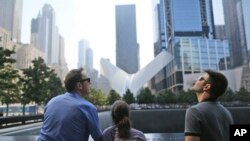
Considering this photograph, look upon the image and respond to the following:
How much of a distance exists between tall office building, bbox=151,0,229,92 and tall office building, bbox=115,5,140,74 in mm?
22687

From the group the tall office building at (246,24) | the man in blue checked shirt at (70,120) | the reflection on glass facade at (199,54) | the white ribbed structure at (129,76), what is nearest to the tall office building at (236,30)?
the tall office building at (246,24)

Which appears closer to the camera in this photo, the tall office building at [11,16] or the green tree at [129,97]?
the green tree at [129,97]

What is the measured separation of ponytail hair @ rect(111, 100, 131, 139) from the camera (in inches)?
102

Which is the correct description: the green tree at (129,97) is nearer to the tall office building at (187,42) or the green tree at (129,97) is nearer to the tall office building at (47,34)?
the tall office building at (187,42)

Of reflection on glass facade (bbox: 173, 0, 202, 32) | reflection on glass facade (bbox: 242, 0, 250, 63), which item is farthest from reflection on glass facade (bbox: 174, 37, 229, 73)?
reflection on glass facade (bbox: 173, 0, 202, 32)

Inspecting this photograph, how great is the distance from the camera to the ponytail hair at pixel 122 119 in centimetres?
260

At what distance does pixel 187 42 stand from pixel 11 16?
9212cm

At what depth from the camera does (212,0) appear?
456 feet

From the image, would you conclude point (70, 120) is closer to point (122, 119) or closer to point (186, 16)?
point (122, 119)

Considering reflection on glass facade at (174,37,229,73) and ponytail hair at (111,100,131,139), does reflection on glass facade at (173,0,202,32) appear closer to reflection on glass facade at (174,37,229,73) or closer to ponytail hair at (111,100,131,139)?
reflection on glass facade at (174,37,229,73)

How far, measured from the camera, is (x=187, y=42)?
319 feet

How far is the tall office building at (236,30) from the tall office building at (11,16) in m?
96.6

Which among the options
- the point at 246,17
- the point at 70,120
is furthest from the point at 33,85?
the point at 246,17

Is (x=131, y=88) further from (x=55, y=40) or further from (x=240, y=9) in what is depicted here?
(x=55, y=40)
